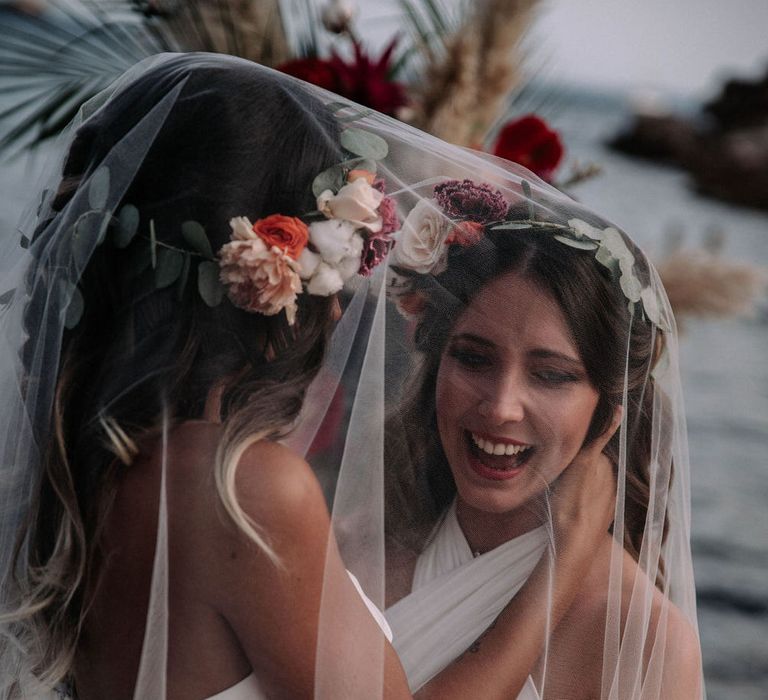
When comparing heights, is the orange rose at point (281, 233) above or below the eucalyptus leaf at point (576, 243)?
above

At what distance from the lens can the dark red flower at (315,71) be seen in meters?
1.40

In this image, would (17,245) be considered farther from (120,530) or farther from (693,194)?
(693,194)

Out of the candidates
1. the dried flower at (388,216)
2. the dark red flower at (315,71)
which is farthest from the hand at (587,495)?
the dark red flower at (315,71)

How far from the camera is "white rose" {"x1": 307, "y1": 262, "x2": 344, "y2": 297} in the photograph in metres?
0.90

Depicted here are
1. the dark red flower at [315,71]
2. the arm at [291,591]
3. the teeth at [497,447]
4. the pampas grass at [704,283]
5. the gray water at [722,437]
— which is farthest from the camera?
the gray water at [722,437]

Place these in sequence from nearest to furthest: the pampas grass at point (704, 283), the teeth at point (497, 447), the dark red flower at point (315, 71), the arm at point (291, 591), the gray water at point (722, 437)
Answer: the arm at point (291, 591), the teeth at point (497, 447), the dark red flower at point (315, 71), the pampas grass at point (704, 283), the gray water at point (722, 437)

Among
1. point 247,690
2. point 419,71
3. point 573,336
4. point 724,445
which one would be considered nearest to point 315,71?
point 419,71

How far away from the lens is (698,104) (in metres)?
12.4

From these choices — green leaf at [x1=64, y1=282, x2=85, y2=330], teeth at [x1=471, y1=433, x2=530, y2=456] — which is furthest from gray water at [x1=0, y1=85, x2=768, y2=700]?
teeth at [x1=471, y1=433, x2=530, y2=456]

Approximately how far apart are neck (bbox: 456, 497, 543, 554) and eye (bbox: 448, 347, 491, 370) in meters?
0.15

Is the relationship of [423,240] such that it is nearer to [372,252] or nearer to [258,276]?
[372,252]

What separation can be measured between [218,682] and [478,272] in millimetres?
492

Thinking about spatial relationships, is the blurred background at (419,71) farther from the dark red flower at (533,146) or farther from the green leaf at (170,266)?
the green leaf at (170,266)

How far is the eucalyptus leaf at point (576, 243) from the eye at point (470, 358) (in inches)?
6.3
